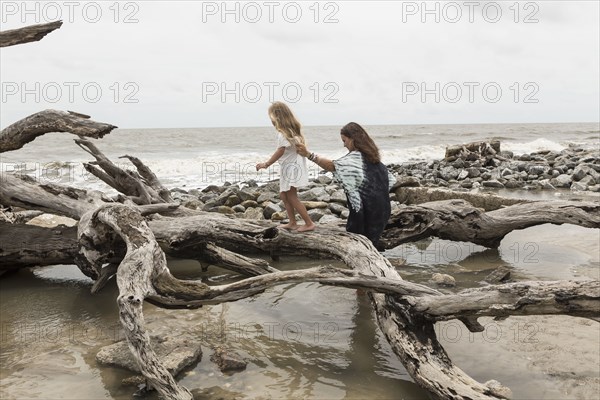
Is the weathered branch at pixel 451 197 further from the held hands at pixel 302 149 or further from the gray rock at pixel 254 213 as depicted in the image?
the held hands at pixel 302 149

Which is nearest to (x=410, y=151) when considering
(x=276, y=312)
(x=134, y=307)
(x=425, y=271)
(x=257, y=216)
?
(x=257, y=216)

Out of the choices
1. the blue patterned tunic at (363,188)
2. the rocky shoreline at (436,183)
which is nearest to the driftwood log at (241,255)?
the blue patterned tunic at (363,188)

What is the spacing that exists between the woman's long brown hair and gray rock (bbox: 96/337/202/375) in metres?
2.54

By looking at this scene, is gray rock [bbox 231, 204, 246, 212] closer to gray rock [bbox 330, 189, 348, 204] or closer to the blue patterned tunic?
gray rock [bbox 330, 189, 348, 204]

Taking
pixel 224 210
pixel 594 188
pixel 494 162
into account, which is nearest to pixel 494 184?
pixel 594 188

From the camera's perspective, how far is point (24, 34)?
5160 millimetres

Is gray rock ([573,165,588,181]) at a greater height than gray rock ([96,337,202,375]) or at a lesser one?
greater

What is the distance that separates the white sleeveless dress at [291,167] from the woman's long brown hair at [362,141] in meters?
0.58

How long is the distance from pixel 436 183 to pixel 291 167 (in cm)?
1033

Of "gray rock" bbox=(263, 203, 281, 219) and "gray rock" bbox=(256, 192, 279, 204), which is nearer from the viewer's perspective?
"gray rock" bbox=(263, 203, 281, 219)

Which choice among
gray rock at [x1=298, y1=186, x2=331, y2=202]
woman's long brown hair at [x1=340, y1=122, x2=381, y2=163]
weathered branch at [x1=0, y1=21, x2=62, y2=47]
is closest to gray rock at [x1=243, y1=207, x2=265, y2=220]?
gray rock at [x1=298, y1=186, x2=331, y2=202]

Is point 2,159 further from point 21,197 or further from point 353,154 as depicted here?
point 353,154

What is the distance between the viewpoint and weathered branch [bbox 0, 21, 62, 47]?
16.5ft

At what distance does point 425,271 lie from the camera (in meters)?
6.57
